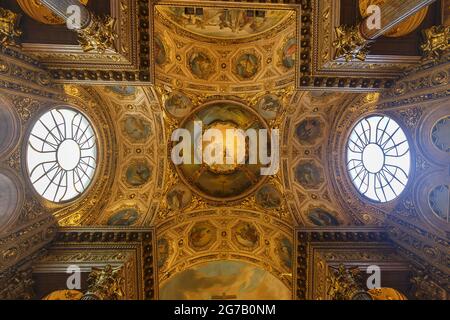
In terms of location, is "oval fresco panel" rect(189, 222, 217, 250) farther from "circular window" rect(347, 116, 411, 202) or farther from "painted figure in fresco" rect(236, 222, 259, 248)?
"circular window" rect(347, 116, 411, 202)

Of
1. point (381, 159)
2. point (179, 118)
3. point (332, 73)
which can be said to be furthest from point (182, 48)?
point (381, 159)

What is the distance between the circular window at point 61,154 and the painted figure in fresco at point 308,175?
10.1 meters

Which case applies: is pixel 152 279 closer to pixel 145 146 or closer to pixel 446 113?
pixel 145 146

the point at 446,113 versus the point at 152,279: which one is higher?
the point at 446,113

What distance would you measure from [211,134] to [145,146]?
3409mm

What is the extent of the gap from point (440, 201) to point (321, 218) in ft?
18.3

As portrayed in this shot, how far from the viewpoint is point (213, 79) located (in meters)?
16.1

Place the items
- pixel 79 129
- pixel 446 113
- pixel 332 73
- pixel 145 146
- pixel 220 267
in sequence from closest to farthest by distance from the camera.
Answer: pixel 446 113
pixel 332 73
pixel 79 129
pixel 145 146
pixel 220 267

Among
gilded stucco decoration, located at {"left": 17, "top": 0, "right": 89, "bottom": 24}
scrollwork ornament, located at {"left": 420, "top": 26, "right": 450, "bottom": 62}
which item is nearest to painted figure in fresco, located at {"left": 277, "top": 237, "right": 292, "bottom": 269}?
scrollwork ornament, located at {"left": 420, "top": 26, "right": 450, "bottom": 62}

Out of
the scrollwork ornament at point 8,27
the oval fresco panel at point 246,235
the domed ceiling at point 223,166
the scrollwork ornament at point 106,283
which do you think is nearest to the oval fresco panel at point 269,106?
the domed ceiling at point 223,166

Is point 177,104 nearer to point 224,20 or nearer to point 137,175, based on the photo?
point 137,175

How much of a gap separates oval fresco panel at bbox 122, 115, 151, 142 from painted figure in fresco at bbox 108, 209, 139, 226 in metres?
3.53

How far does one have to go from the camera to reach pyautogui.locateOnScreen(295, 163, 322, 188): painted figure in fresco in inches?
628

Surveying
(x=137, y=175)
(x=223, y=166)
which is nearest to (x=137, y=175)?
(x=137, y=175)
